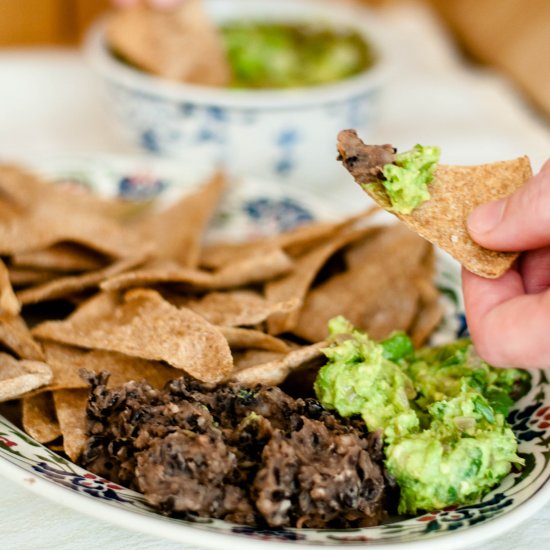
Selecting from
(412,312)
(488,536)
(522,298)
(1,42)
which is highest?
(522,298)

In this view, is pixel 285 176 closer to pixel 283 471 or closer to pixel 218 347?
pixel 218 347

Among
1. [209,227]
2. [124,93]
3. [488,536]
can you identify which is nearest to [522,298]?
[488,536]

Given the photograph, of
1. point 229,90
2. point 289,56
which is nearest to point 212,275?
point 229,90

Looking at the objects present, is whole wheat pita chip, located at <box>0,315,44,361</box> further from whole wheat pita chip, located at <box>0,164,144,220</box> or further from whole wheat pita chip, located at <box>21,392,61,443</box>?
whole wheat pita chip, located at <box>0,164,144,220</box>

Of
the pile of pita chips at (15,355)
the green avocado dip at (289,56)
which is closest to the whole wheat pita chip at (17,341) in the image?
the pile of pita chips at (15,355)

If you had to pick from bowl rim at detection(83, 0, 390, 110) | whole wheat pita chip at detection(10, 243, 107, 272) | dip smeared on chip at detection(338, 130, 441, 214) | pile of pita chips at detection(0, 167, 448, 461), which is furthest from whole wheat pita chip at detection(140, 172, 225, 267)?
dip smeared on chip at detection(338, 130, 441, 214)
